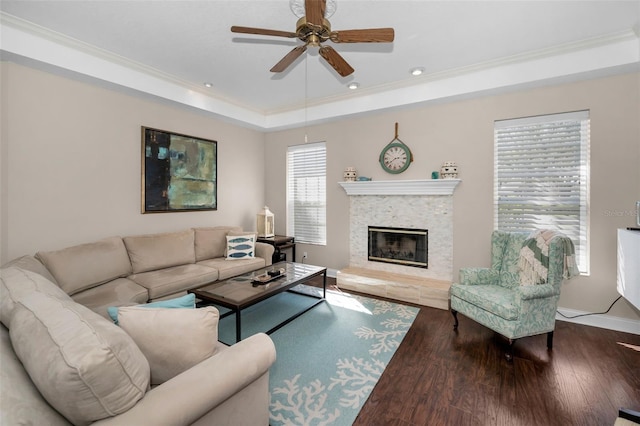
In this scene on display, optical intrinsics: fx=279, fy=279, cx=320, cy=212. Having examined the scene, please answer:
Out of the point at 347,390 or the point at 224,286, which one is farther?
the point at 224,286

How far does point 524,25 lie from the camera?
2.64 metres

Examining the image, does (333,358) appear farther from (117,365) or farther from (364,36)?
(364,36)

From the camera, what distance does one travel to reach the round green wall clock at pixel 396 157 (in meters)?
4.16

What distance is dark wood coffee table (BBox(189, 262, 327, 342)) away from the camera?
2.55 metres

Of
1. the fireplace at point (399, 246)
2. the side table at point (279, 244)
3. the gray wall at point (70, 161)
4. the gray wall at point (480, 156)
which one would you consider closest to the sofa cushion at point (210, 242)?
the gray wall at point (70, 161)

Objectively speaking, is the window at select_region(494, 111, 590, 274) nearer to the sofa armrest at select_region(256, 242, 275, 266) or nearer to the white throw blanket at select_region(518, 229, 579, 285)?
the white throw blanket at select_region(518, 229, 579, 285)

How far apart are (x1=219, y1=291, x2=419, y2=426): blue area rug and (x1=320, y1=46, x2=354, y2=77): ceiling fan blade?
259 cm

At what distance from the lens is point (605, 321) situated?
3.05 metres

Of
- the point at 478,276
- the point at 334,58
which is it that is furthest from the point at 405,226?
the point at 334,58

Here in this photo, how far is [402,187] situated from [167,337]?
11.8 ft

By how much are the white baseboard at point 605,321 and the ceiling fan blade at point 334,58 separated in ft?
12.0

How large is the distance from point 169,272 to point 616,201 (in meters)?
5.05

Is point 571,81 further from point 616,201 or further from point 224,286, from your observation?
point 224,286

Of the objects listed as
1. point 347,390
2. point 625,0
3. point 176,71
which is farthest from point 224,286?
point 625,0
